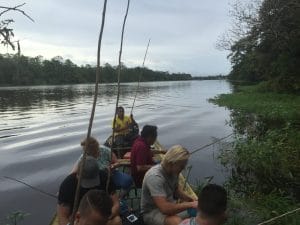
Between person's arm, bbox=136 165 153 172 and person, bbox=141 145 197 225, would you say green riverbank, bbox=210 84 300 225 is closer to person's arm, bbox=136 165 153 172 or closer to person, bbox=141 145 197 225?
person's arm, bbox=136 165 153 172

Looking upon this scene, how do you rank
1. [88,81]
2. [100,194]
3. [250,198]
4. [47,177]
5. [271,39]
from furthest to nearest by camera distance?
1. [88,81]
2. [271,39]
3. [47,177]
4. [250,198]
5. [100,194]

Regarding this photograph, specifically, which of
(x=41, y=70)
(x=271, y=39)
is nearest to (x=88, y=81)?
(x=41, y=70)

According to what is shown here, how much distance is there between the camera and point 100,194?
142 inches

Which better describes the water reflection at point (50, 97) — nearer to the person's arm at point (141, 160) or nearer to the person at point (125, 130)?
the person at point (125, 130)

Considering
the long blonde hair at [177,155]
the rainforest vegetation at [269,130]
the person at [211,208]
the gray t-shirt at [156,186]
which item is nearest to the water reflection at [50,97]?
the rainforest vegetation at [269,130]

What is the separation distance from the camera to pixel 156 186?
5395 millimetres

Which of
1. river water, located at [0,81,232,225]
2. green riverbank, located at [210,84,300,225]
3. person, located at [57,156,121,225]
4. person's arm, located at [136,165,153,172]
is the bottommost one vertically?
river water, located at [0,81,232,225]

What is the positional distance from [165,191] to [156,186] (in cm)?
17

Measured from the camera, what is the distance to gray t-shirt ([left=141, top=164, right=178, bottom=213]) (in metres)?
5.40

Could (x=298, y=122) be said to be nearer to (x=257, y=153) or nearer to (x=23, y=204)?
(x=257, y=153)

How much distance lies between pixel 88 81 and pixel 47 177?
517 ft

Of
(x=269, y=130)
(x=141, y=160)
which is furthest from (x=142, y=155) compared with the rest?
(x=269, y=130)

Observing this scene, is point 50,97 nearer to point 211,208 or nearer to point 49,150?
point 49,150

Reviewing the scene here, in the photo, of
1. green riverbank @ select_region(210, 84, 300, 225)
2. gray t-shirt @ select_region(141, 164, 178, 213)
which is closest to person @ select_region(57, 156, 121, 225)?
gray t-shirt @ select_region(141, 164, 178, 213)
